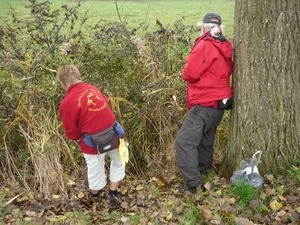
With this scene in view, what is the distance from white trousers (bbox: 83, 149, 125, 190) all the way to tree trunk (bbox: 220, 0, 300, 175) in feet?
4.32

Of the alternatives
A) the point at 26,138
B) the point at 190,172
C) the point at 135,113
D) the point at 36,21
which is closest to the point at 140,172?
the point at 135,113

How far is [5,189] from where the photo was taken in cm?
450

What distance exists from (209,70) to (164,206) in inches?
57.6

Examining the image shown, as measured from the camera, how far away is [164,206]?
387 cm

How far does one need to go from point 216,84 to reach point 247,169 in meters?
0.93

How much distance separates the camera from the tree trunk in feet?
12.3

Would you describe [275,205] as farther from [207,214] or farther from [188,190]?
[188,190]

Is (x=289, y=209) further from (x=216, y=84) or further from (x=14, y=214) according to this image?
(x=14, y=214)

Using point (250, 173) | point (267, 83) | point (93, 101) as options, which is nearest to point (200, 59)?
point (267, 83)

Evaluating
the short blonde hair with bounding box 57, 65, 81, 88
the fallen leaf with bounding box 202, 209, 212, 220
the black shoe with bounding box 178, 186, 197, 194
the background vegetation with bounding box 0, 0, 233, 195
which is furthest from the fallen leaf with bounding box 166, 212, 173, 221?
the short blonde hair with bounding box 57, 65, 81, 88

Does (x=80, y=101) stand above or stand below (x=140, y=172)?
above

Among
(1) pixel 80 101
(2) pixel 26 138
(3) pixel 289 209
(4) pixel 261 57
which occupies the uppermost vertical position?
(4) pixel 261 57

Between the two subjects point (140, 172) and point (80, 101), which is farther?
point (140, 172)

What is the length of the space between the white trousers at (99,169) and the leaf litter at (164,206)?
24 cm
